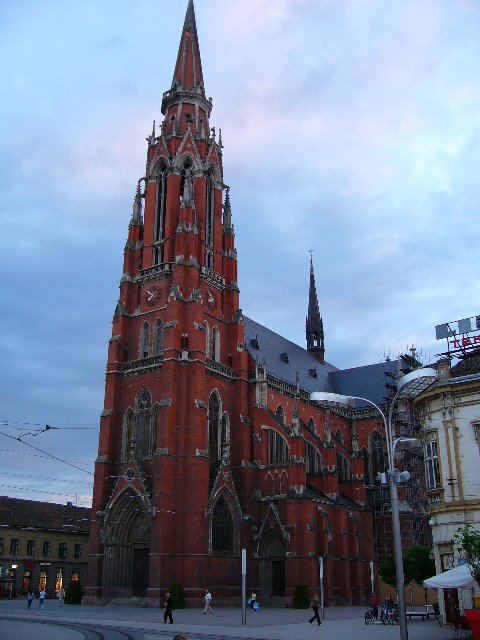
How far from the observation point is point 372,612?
34.3m

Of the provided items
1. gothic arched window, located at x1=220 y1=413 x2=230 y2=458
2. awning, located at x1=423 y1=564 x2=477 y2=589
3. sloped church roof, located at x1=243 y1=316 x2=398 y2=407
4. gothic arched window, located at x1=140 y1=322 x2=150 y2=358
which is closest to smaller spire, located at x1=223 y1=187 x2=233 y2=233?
sloped church roof, located at x1=243 y1=316 x2=398 y2=407

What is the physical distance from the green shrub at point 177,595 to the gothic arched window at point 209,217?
84.4 feet

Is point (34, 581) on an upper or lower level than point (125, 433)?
lower

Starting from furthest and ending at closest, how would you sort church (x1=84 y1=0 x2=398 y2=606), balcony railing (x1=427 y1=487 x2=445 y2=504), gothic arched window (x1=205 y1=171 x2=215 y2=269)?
gothic arched window (x1=205 y1=171 x2=215 y2=269) → church (x1=84 y1=0 x2=398 y2=606) → balcony railing (x1=427 y1=487 x2=445 y2=504)

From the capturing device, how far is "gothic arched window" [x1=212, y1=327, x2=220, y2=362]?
52781 mm

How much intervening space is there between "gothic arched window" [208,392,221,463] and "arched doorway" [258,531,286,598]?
7116 mm

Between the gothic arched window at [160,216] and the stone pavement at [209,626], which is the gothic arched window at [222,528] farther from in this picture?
the gothic arched window at [160,216]

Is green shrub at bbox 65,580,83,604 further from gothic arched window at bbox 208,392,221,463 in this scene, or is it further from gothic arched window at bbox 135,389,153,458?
gothic arched window at bbox 208,392,221,463

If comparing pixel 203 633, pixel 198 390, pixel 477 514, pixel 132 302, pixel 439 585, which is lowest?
pixel 203 633

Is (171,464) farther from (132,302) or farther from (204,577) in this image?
(132,302)

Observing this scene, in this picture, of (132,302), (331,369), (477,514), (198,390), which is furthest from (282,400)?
(477,514)

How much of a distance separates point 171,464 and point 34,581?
1227 inches

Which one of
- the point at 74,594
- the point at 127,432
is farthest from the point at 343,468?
the point at 74,594

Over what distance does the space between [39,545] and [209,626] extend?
4350 centimetres
